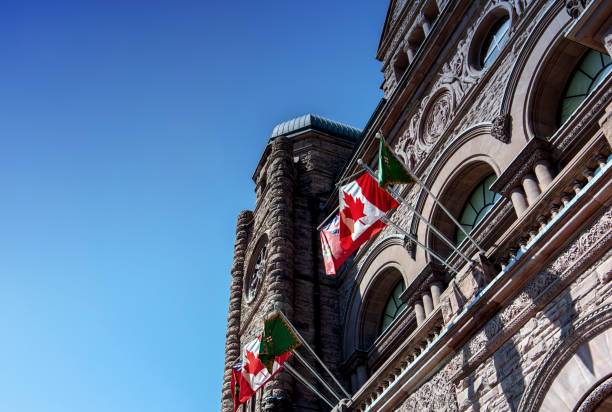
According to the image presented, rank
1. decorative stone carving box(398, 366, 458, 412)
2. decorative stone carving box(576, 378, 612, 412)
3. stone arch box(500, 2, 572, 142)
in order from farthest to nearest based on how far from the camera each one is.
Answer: stone arch box(500, 2, 572, 142) < decorative stone carving box(398, 366, 458, 412) < decorative stone carving box(576, 378, 612, 412)

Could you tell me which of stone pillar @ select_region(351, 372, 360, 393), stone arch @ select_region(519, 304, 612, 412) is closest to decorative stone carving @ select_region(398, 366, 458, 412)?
stone arch @ select_region(519, 304, 612, 412)

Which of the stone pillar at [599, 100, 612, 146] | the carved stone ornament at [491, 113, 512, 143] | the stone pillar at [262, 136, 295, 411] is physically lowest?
the stone pillar at [599, 100, 612, 146]

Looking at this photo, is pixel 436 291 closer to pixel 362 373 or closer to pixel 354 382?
pixel 362 373

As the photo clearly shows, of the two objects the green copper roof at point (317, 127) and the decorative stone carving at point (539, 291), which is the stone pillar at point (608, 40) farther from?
the green copper roof at point (317, 127)

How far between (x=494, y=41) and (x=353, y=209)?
5733 millimetres

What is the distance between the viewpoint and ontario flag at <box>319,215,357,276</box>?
12703mm

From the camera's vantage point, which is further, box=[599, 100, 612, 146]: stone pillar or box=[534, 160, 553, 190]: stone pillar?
box=[534, 160, 553, 190]: stone pillar

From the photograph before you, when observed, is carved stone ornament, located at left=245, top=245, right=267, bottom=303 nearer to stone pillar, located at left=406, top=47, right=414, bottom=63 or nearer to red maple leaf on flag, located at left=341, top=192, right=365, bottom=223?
stone pillar, located at left=406, top=47, right=414, bottom=63

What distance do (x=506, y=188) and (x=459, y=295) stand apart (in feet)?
9.02

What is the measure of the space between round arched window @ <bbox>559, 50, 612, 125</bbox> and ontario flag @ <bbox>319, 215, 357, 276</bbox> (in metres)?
4.82

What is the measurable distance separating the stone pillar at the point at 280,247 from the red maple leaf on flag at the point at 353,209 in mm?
4695

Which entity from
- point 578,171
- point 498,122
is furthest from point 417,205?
point 578,171

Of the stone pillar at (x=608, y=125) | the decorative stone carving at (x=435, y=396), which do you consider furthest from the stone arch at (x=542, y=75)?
the decorative stone carving at (x=435, y=396)

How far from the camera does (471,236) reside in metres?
12.7
